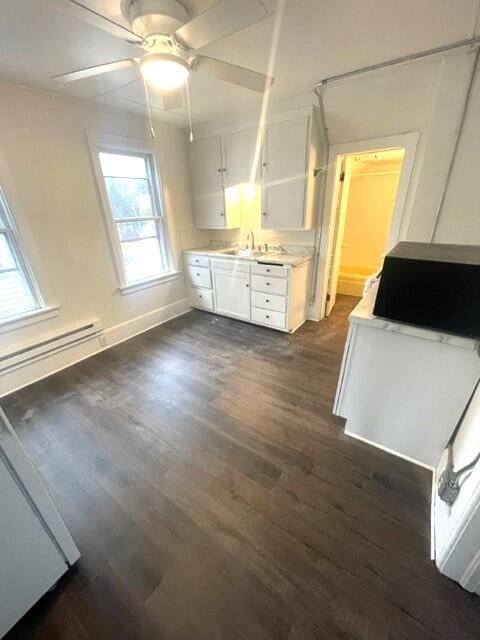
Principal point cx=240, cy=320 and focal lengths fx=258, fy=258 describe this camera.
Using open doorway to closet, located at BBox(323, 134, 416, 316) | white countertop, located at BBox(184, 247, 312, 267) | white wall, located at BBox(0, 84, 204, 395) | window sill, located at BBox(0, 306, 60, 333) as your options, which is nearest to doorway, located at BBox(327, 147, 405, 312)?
open doorway to closet, located at BBox(323, 134, 416, 316)

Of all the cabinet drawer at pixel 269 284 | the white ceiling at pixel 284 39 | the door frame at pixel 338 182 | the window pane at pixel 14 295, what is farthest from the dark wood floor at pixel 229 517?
the white ceiling at pixel 284 39

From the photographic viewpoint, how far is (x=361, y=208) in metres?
4.47

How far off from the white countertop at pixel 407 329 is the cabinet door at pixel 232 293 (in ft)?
6.01

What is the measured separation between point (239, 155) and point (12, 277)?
8.74ft

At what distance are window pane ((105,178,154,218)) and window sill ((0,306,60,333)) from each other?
1230mm

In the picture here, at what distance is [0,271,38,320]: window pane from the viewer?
7.36ft

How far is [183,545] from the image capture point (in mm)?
1218

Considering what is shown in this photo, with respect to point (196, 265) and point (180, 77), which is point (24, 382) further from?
point (180, 77)

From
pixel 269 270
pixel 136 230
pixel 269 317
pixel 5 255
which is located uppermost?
pixel 136 230

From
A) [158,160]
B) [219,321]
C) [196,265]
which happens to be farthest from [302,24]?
[219,321]

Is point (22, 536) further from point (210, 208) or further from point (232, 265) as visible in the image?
point (210, 208)

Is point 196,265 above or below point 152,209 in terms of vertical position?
below

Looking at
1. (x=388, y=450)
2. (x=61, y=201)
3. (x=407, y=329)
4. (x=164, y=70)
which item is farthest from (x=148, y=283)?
(x=388, y=450)

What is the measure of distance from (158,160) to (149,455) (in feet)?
10.6
